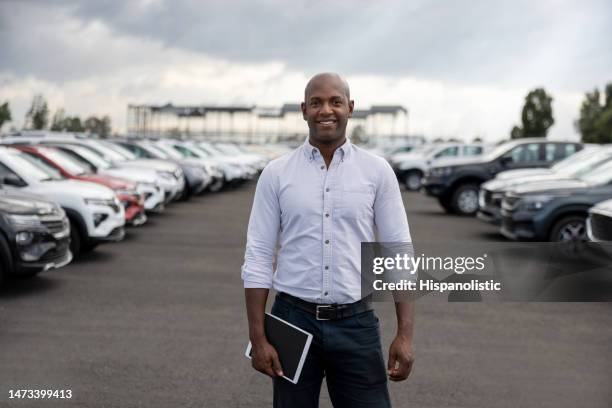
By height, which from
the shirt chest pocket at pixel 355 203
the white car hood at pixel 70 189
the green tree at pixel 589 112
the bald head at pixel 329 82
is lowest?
the white car hood at pixel 70 189

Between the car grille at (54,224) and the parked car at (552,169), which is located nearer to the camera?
the car grille at (54,224)

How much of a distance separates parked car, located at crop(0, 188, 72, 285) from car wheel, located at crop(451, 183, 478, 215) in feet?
38.2

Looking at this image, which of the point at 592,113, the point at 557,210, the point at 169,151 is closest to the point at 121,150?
the point at 169,151

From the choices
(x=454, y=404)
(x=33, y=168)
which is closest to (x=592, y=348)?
(x=454, y=404)

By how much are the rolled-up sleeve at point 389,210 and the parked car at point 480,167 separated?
53.7 ft

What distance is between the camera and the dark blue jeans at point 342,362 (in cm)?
318

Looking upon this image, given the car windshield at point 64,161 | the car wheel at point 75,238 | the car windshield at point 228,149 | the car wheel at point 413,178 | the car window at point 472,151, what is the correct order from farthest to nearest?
the car windshield at point 228,149 → the car wheel at point 413,178 → the car window at point 472,151 → the car windshield at point 64,161 → the car wheel at point 75,238

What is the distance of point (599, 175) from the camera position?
1322 cm

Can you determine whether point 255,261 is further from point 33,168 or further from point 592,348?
point 33,168

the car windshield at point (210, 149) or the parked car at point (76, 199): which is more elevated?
the car windshield at point (210, 149)

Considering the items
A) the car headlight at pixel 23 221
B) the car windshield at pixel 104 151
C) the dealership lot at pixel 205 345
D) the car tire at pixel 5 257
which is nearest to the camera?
the dealership lot at pixel 205 345

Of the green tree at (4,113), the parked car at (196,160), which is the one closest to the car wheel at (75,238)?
the parked car at (196,160)

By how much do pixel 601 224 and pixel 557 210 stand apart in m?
2.71

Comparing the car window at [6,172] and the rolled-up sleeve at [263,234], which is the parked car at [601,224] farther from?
the car window at [6,172]
